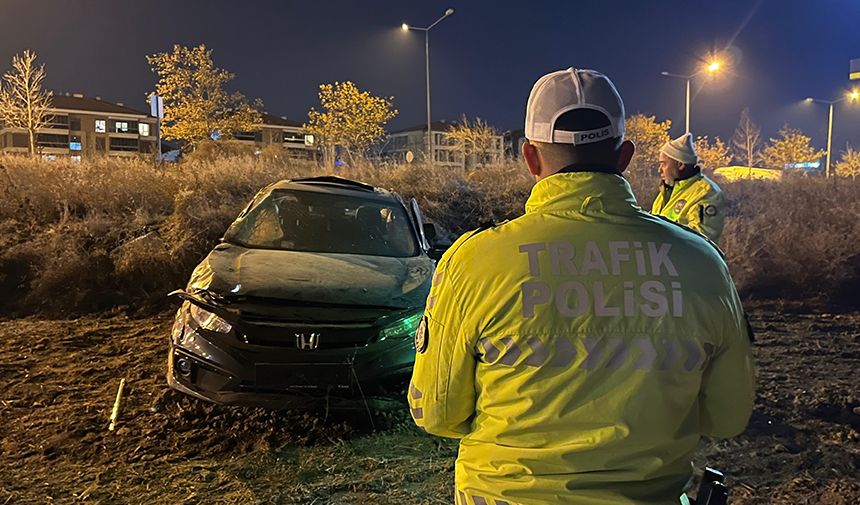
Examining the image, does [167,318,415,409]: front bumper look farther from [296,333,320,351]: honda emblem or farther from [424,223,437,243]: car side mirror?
[424,223,437,243]: car side mirror

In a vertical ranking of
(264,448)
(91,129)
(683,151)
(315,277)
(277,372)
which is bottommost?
(264,448)

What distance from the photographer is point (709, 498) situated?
1.34 metres

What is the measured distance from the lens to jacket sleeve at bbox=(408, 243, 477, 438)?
4.03 ft

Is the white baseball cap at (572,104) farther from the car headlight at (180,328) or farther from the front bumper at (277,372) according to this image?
the car headlight at (180,328)

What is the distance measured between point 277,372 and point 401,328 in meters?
0.82

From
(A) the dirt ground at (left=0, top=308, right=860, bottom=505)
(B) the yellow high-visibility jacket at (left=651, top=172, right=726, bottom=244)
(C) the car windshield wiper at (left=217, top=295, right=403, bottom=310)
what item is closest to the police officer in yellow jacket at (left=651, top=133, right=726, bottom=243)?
(B) the yellow high-visibility jacket at (left=651, top=172, right=726, bottom=244)

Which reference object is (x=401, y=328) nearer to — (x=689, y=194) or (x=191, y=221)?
(x=689, y=194)

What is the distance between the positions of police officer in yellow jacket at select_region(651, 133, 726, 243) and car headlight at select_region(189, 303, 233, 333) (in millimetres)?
3257

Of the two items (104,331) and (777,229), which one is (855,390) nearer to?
(777,229)

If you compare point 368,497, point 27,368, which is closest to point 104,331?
point 27,368

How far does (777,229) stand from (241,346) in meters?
9.37

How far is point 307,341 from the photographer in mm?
3523

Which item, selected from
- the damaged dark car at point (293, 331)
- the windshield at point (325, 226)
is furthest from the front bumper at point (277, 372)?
the windshield at point (325, 226)

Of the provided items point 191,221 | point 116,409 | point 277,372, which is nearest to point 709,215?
point 277,372
